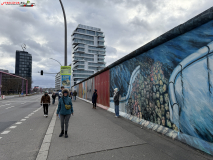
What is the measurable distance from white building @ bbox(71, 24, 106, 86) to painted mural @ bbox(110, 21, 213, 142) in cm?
8809

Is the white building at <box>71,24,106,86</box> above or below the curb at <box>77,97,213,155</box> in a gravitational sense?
above

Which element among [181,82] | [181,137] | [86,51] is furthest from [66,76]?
[86,51]

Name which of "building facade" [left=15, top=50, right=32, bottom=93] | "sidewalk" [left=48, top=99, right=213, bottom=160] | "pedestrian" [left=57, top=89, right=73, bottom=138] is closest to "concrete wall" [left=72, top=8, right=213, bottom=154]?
"sidewalk" [left=48, top=99, right=213, bottom=160]

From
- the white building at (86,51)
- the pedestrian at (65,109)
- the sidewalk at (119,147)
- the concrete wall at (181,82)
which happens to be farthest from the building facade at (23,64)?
the sidewalk at (119,147)

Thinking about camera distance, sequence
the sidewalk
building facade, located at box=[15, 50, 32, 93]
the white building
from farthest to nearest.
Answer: building facade, located at box=[15, 50, 32, 93]
the white building
the sidewalk

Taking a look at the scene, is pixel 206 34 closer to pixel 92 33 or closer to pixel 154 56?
pixel 154 56

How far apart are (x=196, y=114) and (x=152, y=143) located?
4.57 ft

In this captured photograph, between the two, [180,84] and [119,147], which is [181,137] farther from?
[119,147]

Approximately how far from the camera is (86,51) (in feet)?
318

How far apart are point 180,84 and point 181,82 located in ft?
0.23

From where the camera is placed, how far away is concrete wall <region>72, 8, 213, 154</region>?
12.0 ft

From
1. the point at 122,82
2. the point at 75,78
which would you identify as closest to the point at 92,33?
the point at 75,78

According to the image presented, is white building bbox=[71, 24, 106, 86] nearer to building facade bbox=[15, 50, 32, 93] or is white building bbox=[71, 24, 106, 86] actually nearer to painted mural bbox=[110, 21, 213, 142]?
building facade bbox=[15, 50, 32, 93]

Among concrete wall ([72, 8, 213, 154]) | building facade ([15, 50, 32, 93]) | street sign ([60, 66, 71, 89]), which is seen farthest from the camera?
building facade ([15, 50, 32, 93])
